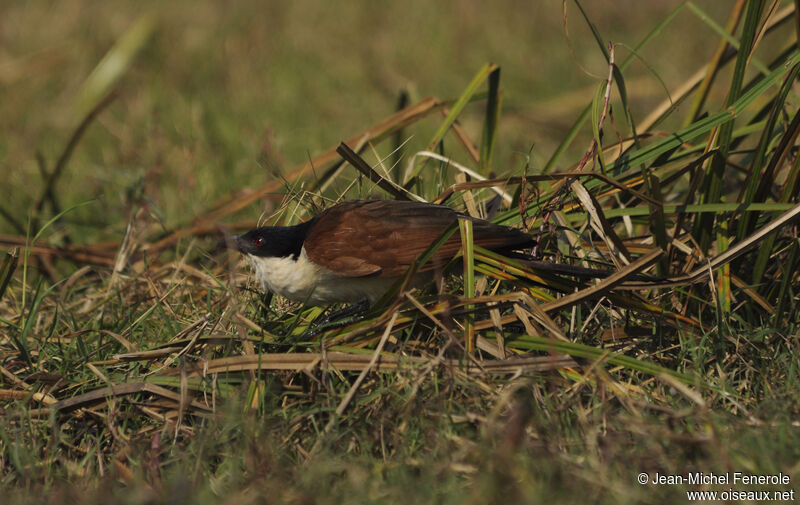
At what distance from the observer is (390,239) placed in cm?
262

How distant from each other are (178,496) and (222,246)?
131 centimetres

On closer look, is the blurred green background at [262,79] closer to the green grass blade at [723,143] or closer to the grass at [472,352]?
the grass at [472,352]

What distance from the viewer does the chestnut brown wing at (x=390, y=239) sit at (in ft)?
8.43

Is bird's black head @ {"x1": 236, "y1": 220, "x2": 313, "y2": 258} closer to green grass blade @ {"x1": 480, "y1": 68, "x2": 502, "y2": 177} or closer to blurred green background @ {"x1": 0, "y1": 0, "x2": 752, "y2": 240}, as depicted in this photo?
green grass blade @ {"x1": 480, "y1": 68, "x2": 502, "y2": 177}

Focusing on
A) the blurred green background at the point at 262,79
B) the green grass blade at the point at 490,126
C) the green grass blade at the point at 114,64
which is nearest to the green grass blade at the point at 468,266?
the green grass blade at the point at 490,126

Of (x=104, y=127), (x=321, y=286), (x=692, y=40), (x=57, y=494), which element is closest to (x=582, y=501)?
(x=321, y=286)

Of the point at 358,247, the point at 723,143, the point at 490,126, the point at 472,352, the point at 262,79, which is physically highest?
the point at 262,79

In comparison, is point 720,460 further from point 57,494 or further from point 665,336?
point 57,494

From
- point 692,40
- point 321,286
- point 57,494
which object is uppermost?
point 692,40

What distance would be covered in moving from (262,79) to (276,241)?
4455mm

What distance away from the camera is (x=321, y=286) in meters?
2.71

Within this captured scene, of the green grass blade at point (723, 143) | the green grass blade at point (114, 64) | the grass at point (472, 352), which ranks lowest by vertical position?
the grass at point (472, 352)

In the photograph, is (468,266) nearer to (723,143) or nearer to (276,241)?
(276,241)

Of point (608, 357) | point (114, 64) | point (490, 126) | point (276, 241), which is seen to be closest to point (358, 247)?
point (276, 241)
